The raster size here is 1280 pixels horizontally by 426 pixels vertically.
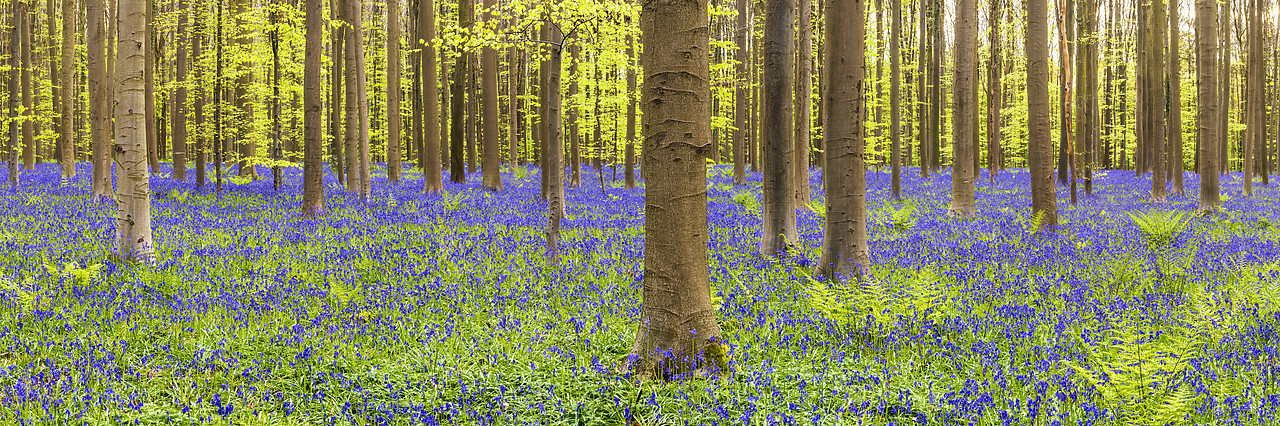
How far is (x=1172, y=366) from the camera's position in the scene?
12.2ft

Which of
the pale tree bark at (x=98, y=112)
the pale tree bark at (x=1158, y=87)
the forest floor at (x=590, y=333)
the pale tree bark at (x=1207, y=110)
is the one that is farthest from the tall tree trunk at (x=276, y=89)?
the pale tree bark at (x=1158, y=87)

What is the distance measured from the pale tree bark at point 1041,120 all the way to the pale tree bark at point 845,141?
585 centimetres

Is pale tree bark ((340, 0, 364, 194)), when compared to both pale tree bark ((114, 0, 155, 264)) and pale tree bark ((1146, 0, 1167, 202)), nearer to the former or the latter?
pale tree bark ((114, 0, 155, 264))

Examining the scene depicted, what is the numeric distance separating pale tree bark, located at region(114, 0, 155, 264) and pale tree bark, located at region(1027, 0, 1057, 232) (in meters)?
12.4

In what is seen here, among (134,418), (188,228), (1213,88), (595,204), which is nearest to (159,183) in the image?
(188,228)

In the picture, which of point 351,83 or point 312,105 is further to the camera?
point 351,83

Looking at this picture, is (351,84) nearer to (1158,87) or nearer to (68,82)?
(68,82)

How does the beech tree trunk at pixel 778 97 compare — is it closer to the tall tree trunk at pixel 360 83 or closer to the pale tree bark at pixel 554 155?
the pale tree bark at pixel 554 155

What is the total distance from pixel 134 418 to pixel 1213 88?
56.7ft

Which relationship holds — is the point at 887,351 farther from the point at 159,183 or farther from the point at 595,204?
the point at 159,183

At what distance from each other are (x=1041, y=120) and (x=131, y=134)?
13.0m

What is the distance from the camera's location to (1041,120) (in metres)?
11.2

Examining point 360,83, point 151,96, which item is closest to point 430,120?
point 360,83

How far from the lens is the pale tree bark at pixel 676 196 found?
384 centimetres
